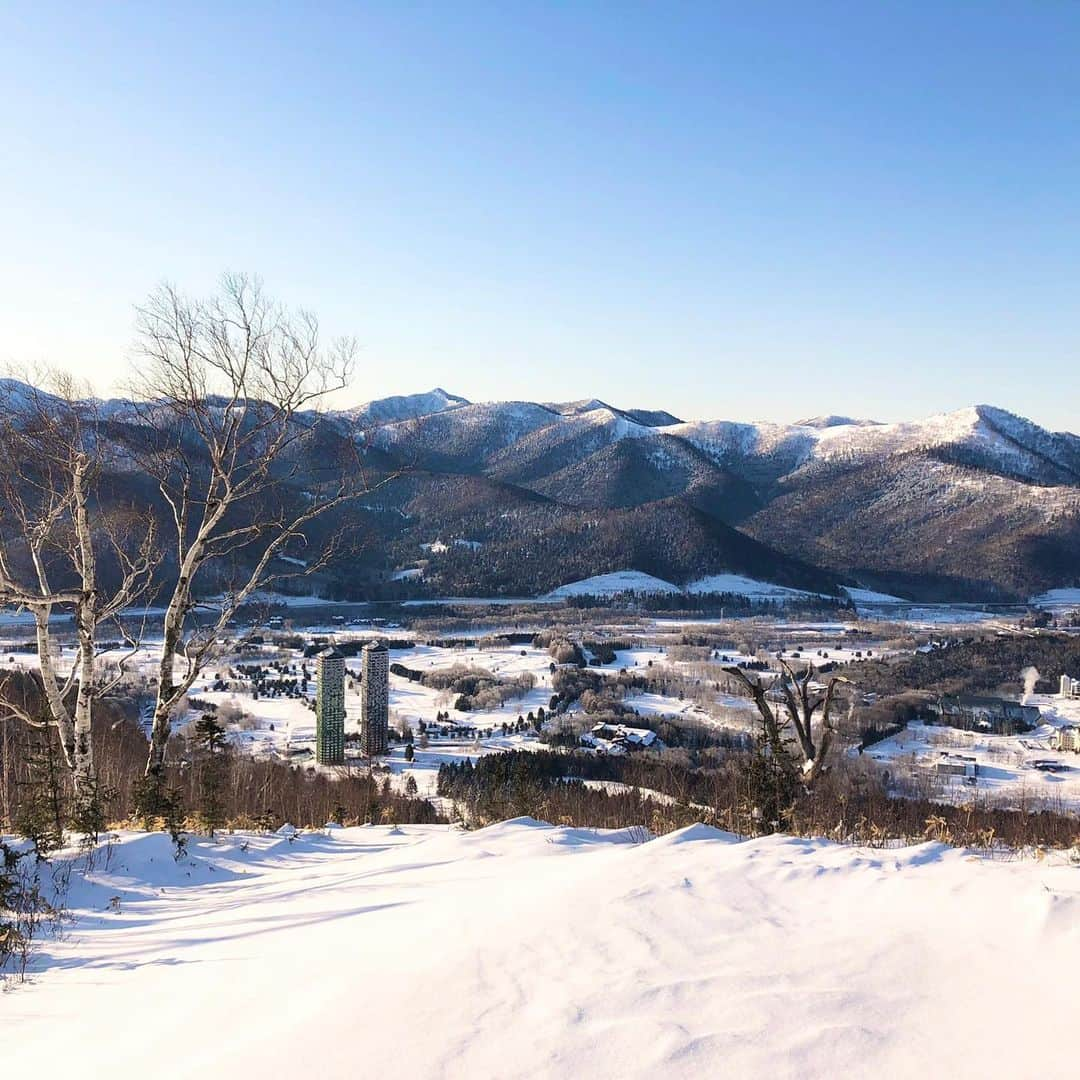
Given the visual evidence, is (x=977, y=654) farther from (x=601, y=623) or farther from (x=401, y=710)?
(x=401, y=710)

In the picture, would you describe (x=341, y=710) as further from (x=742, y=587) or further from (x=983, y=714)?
(x=742, y=587)

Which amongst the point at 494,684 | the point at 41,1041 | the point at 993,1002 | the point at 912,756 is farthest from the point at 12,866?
the point at 494,684

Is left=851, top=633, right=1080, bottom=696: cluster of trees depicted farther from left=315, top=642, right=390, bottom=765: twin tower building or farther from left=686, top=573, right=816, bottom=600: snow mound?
left=686, top=573, right=816, bottom=600: snow mound

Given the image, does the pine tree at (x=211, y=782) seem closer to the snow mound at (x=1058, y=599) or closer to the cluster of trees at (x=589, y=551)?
the cluster of trees at (x=589, y=551)

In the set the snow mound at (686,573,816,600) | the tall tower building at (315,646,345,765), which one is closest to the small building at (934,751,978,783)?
the tall tower building at (315,646,345,765)

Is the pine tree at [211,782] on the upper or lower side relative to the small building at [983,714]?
upper

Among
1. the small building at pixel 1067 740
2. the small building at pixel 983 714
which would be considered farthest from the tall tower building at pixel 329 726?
the small building at pixel 1067 740
